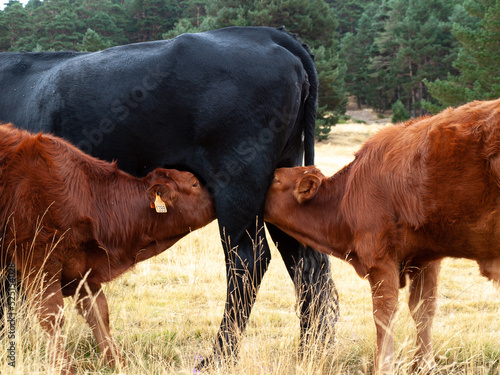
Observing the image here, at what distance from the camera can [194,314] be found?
4.89 metres

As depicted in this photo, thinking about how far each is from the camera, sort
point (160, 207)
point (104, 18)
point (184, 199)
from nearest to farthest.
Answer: point (160, 207) < point (184, 199) < point (104, 18)

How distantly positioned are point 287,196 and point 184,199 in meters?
0.80

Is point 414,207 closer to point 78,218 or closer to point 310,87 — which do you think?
point 310,87

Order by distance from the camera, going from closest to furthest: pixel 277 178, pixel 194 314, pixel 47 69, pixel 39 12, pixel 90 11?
pixel 277 178, pixel 47 69, pixel 194 314, pixel 39 12, pixel 90 11

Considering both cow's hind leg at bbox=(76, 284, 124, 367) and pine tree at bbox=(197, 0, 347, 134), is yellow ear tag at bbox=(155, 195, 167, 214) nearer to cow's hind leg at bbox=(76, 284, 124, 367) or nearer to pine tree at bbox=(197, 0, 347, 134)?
cow's hind leg at bbox=(76, 284, 124, 367)

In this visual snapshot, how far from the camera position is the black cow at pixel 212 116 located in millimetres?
3793

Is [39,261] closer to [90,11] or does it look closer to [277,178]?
[277,178]

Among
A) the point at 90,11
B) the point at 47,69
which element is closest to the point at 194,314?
the point at 47,69

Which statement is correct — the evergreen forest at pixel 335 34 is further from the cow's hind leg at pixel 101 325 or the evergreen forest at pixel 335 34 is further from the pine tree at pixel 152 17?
the cow's hind leg at pixel 101 325

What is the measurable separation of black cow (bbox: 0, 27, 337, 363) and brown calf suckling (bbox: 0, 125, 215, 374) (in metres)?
0.24

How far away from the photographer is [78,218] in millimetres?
3594

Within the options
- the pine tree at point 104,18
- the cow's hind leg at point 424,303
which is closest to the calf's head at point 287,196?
the cow's hind leg at point 424,303

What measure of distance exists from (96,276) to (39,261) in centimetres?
46

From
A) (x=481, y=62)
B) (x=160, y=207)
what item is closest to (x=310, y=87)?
(x=160, y=207)
